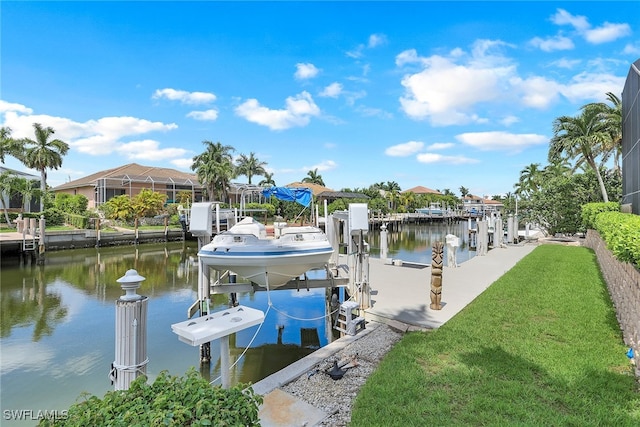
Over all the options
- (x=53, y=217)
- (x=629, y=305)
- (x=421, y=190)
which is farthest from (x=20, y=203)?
(x=421, y=190)

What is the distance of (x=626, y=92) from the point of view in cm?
1164

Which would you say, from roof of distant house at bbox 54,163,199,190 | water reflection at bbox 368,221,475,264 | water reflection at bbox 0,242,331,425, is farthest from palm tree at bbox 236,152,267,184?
water reflection at bbox 0,242,331,425

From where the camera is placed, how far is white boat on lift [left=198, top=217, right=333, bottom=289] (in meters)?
6.29

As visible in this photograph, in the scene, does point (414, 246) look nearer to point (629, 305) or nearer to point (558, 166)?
point (558, 166)

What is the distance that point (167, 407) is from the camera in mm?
1927

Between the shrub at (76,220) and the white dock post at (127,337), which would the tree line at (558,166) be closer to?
the shrub at (76,220)

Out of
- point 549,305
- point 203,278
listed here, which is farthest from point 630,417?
point 203,278

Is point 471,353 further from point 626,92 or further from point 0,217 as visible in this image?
point 0,217

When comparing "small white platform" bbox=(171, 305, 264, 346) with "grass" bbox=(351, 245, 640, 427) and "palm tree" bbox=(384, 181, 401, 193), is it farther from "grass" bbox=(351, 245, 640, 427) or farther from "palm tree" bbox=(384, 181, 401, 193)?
"palm tree" bbox=(384, 181, 401, 193)

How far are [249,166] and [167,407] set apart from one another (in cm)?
4997

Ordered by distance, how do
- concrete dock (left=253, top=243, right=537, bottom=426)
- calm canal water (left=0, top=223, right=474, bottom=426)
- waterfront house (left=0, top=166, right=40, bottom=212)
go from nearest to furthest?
concrete dock (left=253, top=243, right=537, bottom=426) → calm canal water (left=0, top=223, right=474, bottom=426) → waterfront house (left=0, top=166, right=40, bottom=212)

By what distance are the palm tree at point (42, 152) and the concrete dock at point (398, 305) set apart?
115ft

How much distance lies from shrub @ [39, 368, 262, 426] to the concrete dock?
165 centimetres

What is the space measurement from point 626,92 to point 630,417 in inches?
508
